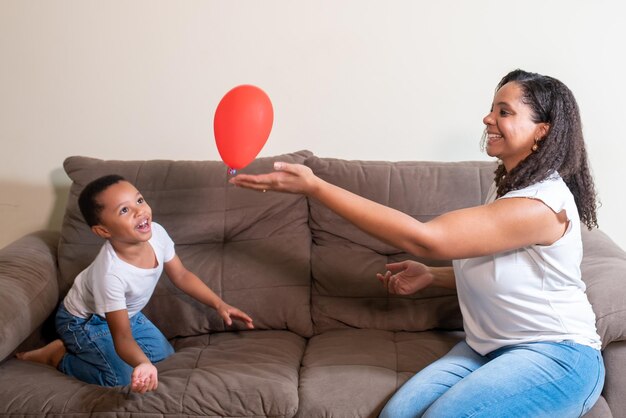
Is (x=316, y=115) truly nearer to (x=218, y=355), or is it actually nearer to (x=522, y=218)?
(x=218, y=355)

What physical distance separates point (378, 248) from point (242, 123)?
2.45 feet

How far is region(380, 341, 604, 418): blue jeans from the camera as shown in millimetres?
1630

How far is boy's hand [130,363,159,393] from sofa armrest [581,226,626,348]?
1172 mm

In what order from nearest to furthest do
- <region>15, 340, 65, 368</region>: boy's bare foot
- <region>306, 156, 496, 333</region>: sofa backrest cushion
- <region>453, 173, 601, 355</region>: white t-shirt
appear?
1. <region>453, 173, 601, 355</region>: white t-shirt
2. <region>15, 340, 65, 368</region>: boy's bare foot
3. <region>306, 156, 496, 333</region>: sofa backrest cushion

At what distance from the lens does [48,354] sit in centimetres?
214

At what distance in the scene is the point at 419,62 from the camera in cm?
264

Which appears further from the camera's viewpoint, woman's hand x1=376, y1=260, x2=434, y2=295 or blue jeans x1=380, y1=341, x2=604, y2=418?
woman's hand x1=376, y1=260, x2=434, y2=295

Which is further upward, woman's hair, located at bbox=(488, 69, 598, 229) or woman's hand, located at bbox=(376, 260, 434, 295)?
woman's hair, located at bbox=(488, 69, 598, 229)

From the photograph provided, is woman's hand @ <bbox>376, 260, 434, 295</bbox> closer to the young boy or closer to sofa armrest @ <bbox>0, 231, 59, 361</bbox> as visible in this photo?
the young boy

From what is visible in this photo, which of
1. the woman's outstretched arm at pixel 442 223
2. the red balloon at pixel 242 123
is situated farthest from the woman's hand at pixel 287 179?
the red balloon at pixel 242 123

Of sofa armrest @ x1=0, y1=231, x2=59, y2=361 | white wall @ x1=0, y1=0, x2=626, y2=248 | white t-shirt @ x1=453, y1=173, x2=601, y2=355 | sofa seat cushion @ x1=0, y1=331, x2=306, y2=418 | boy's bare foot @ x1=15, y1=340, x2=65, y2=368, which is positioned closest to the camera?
white t-shirt @ x1=453, y1=173, x2=601, y2=355

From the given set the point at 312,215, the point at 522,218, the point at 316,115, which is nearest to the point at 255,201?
the point at 312,215

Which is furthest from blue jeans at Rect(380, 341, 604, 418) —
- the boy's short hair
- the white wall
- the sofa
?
the white wall

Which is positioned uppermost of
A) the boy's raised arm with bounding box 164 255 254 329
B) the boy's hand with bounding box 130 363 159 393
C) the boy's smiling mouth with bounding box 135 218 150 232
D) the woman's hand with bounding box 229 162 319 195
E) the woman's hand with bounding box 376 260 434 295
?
the woman's hand with bounding box 229 162 319 195
